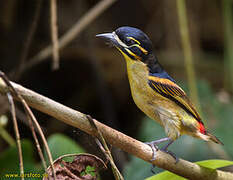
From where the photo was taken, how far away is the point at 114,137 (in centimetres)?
176

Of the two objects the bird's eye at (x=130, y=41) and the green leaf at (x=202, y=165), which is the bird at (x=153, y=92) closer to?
the bird's eye at (x=130, y=41)

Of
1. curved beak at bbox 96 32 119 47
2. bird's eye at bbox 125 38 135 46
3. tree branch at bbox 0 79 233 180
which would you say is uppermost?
curved beak at bbox 96 32 119 47

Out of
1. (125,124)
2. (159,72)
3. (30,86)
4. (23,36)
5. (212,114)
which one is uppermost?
(23,36)

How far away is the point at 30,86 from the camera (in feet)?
16.1

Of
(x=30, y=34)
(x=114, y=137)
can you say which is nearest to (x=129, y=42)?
(x=114, y=137)

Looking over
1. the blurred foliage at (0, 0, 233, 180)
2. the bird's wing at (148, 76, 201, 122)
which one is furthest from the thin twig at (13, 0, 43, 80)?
the bird's wing at (148, 76, 201, 122)

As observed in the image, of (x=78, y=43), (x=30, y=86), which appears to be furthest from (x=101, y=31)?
(x=30, y=86)

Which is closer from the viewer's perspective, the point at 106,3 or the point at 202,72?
the point at 106,3

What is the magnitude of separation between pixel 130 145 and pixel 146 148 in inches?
5.8

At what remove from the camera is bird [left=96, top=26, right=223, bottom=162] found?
2.38m

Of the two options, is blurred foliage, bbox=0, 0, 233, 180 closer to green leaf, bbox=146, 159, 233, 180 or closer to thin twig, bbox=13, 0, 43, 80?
thin twig, bbox=13, 0, 43, 80

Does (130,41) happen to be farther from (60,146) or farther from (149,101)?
(60,146)

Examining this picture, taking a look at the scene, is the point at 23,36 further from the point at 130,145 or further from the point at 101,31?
the point at 130,145

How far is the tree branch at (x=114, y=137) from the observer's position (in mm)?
1569
